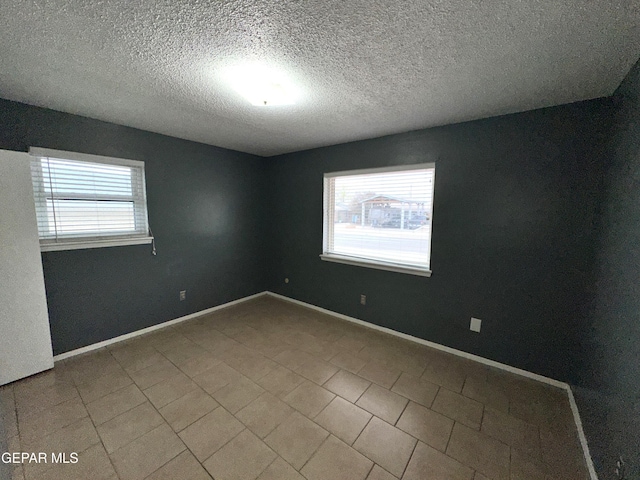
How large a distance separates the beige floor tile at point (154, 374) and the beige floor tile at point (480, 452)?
2.33 meters

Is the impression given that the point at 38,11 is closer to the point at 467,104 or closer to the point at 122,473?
the point at 122,473

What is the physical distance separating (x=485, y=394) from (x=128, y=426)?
108 inches

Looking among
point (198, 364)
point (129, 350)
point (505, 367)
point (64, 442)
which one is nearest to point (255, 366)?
point (198, 364)

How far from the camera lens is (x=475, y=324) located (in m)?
2.50

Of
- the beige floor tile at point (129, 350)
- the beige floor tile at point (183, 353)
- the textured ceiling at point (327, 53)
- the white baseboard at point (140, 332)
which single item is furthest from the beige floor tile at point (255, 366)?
the textured ceiling at point (327, 53)

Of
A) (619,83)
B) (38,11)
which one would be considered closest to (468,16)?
(619,83)

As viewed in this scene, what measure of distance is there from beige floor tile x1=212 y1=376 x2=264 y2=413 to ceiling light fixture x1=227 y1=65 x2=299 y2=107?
7.76 feet

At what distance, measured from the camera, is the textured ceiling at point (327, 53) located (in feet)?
3.67

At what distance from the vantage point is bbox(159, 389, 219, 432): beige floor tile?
1.74 m

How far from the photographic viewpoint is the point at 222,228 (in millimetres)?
3787

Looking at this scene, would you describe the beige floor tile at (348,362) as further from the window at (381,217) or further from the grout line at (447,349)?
the window at (381,217)

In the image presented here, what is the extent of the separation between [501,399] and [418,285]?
1.20 m

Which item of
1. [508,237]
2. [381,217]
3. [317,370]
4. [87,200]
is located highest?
[87,200]

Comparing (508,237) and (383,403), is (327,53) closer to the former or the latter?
(508,237)
